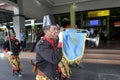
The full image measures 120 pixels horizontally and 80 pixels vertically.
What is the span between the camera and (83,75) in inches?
328

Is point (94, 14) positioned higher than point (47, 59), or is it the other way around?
point (94, 14)

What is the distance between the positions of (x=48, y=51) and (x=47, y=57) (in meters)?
0.08

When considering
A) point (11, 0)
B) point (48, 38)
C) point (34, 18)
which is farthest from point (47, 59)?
point (34, 18)

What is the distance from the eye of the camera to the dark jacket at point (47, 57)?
117 inches

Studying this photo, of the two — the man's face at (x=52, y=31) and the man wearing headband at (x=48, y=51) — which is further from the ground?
the man's face at (x=52, y=31)

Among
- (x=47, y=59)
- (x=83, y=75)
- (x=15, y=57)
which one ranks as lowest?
(x=83, y=75)

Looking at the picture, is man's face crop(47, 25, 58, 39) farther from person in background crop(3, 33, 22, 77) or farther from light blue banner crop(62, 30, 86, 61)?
person in background crop(3, 33, 22, 77)

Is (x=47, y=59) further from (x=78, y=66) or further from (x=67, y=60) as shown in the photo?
(x=78, y=66)

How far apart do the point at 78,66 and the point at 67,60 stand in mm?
3504

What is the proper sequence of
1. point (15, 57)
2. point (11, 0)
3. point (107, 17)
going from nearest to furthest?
point (15, 57) → point (11, 0) → point (107, 17)

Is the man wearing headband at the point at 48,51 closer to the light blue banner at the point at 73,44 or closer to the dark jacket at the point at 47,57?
the dark jacket at the point at 47,57

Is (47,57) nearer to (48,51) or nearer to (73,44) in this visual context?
(48,51)

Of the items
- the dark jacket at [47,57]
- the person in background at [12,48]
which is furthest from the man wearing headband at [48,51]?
the person in background at [12,48]

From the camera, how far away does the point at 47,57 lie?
298 cm
